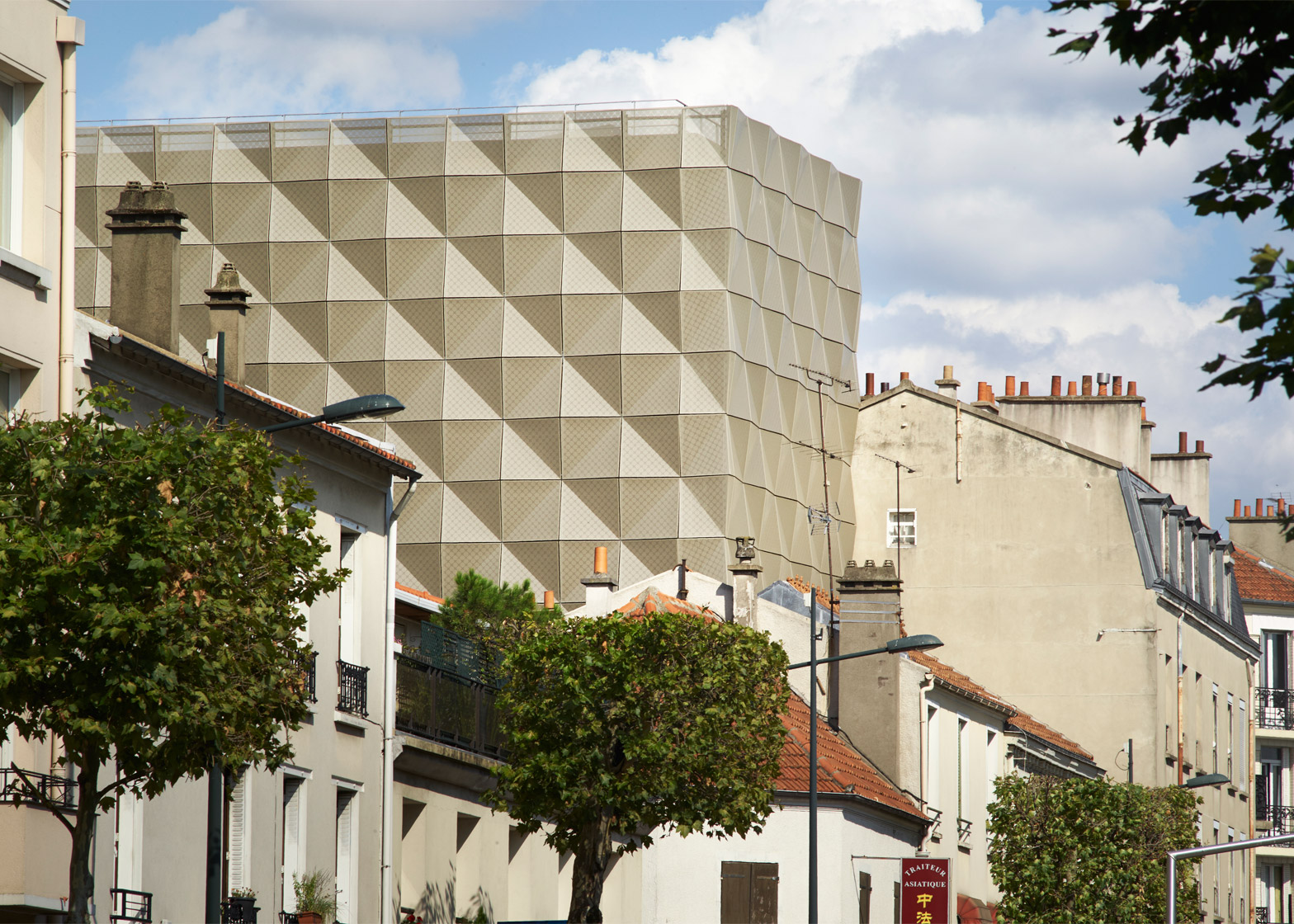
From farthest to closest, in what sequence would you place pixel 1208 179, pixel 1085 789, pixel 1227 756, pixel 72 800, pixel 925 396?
pixel 1227 756, pixel 925 396, pixel 1085 789, pixel 72 800, pixel 1208 179

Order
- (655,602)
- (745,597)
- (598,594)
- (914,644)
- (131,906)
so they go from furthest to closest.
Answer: (745,597), (598,594), (655,602), (914,644), (131,906)

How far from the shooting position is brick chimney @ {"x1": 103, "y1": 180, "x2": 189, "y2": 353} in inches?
979

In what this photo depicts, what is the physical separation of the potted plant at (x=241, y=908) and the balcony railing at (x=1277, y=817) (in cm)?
4667

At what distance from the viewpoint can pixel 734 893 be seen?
1391 inches

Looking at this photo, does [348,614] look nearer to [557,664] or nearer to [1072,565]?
[557,664]

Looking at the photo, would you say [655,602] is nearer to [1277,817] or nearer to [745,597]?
[745,597]

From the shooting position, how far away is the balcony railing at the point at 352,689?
86.3ft

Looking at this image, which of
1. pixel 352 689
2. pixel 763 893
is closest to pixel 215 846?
pixel 352 689

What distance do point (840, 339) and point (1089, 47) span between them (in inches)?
2099

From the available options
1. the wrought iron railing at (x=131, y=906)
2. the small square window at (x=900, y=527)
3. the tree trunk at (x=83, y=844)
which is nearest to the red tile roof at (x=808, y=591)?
the small square window at (x=900, y=527)

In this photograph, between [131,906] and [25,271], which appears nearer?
[25,271]

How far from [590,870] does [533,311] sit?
33699 millimetres

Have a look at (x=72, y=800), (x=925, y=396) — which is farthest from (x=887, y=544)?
(x=72, y=800)

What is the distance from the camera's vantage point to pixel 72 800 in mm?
19359
